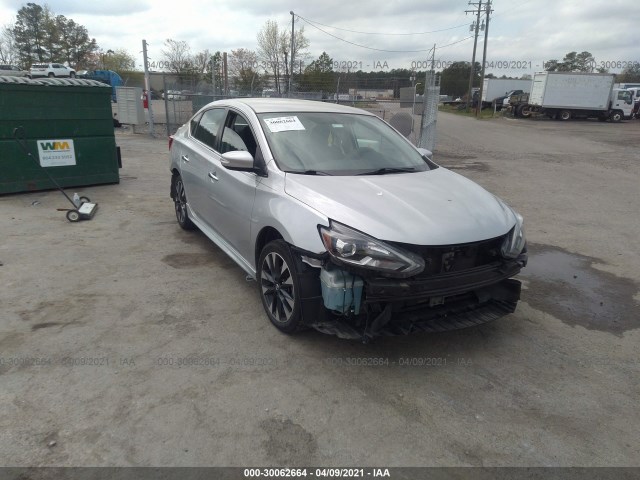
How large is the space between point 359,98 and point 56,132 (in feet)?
37.7

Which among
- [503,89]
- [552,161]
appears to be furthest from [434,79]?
[503,89]

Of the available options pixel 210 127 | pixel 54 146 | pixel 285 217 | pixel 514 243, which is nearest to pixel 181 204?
pixel 210 127

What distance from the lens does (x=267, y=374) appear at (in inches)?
123

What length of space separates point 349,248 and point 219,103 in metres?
2.94

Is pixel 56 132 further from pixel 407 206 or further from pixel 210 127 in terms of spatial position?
pixel 407 206

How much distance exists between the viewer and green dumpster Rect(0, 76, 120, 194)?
23.8 ft

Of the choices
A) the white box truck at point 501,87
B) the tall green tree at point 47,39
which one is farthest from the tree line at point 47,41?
the white box truck at point 501,87

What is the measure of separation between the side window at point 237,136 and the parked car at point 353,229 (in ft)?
0.05

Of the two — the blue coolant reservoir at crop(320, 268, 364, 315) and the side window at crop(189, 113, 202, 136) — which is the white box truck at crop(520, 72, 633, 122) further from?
the blue coolant reservoir at crop(320, 268, 364, 315)

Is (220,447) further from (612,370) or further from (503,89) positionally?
(503,89)

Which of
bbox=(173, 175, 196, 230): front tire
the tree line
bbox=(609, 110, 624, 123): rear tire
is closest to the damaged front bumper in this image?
bbox=(173, 175, 196, 230): front tire

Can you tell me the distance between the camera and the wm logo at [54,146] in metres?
7.63

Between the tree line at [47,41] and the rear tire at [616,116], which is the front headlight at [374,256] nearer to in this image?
the rear tire at [616,116]

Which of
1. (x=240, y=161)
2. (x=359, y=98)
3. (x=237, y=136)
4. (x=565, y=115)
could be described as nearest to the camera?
(x=240, y=161)
